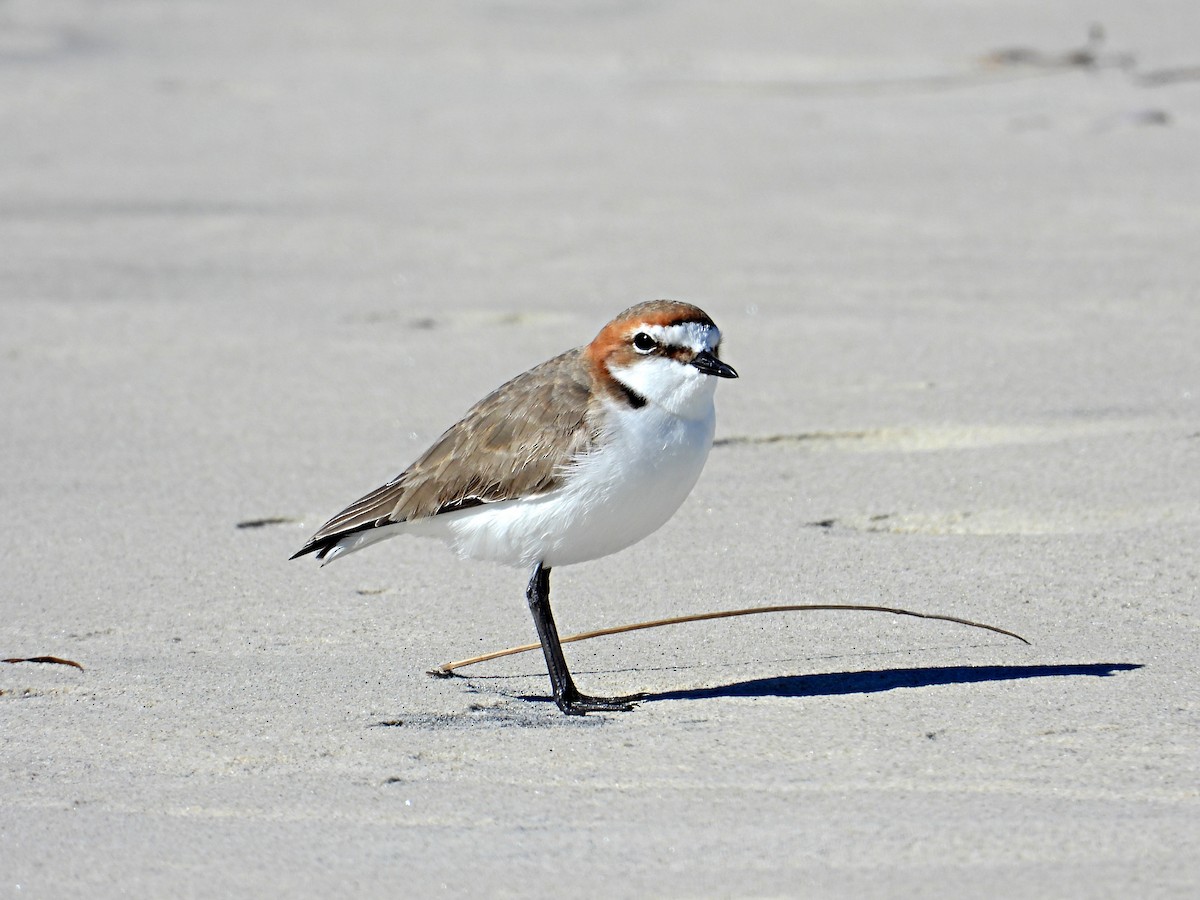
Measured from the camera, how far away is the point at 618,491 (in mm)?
4227

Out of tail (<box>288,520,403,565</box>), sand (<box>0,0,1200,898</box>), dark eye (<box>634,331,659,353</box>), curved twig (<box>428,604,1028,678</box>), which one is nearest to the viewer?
sand (<box>0,0,1200,898</box>)

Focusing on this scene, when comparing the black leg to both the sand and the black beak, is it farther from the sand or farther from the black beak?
the black beak

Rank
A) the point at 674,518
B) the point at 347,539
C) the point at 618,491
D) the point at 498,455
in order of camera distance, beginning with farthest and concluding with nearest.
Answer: the point at 674,518, the point at 347,539, the point at 498,455, the point at 618,491

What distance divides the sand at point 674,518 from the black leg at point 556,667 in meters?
0.07

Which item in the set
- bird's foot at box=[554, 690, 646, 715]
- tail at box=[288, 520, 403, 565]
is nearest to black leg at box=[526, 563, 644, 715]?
bird's foot at box=[554, 690, 646, 715]

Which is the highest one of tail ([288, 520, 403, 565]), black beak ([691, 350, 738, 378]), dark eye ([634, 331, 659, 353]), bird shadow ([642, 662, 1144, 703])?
dark eye ([634, 331, 659, 353])

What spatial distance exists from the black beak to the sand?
763 millimetres

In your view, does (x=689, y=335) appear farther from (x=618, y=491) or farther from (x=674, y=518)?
(x=674, y=518)

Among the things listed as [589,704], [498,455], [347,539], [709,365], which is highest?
[709,365]

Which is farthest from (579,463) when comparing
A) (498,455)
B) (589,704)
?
(589,704)

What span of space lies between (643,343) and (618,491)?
0.39 metres

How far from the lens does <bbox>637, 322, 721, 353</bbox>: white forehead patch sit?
430 centimetres

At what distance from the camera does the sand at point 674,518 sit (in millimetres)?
3471

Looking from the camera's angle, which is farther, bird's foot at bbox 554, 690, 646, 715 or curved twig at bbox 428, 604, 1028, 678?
curved twig at bbox 428, 604, 1028, 678
